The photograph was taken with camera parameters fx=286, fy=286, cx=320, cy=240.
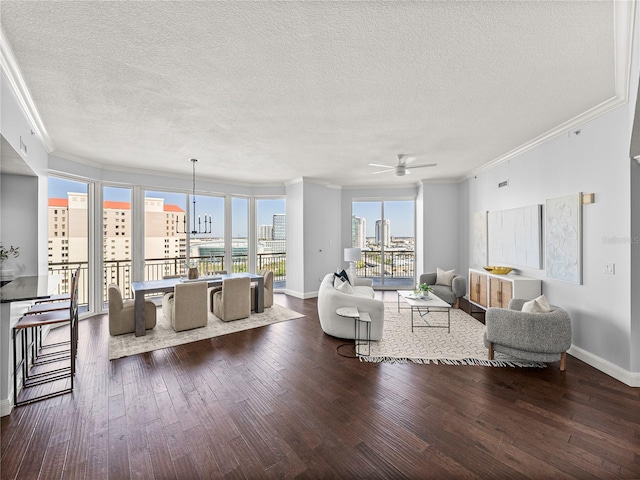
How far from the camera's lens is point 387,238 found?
785 centimetres

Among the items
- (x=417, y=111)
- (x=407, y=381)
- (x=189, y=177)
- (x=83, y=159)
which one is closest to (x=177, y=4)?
(x=417, y=111)

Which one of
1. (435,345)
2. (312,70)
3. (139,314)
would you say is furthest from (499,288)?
(139,314)

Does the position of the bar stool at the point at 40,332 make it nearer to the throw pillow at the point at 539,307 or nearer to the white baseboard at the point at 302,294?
the white baseboard at the point at 302,294

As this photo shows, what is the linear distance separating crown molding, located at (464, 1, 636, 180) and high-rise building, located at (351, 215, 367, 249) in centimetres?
400

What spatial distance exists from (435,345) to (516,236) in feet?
7.59

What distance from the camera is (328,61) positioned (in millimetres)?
2225

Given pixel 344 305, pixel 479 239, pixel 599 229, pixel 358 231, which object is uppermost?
pixel 358 231

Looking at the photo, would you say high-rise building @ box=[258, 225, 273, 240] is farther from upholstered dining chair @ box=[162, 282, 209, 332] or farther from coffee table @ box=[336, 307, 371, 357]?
coffee table @ box=[336, 307, 371, 357]

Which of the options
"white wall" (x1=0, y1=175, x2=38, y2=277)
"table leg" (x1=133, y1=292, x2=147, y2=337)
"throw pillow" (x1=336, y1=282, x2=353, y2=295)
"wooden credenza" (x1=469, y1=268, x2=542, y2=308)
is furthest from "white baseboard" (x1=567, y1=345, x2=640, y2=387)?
"white wall" (x1=0, y1=175, x2=38, y2=277)

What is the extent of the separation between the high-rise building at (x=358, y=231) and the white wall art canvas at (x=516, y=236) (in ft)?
10.4

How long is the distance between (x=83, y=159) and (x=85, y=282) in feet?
7.26

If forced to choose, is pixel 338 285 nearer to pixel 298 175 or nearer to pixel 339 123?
pixel 339 123

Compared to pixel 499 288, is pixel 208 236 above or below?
above

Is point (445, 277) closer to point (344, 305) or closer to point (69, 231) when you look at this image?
point (344, 305)
